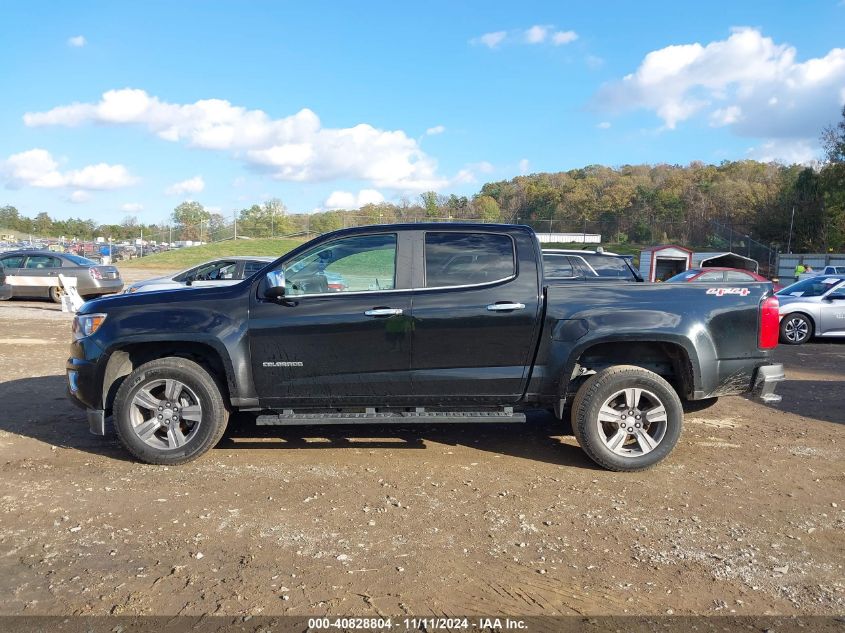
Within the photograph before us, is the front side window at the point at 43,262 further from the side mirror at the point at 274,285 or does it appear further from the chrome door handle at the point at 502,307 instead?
the chrome door handle at the point at 502,307

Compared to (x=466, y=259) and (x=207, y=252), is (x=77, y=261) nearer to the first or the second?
(x=466, y=259)

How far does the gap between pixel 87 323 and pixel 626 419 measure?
14.3 feet

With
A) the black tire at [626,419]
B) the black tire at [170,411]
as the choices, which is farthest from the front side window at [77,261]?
the black tire at [626,419]

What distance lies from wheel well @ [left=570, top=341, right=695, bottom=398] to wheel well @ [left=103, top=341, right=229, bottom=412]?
286cm

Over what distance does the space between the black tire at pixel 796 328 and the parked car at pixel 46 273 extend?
55.7ft

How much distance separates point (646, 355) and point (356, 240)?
2578 mm

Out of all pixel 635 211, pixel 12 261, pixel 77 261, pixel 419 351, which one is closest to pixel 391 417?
pixel 419 351

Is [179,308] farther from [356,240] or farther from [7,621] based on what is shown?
[7,621]

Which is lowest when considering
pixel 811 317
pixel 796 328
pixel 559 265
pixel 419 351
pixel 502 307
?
pixel 796 328

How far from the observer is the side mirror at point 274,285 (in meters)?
4.90

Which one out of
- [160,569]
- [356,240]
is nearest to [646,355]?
[356,240]

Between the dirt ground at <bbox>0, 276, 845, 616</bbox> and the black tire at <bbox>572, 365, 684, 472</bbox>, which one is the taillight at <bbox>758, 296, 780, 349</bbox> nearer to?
the black tire at <bbox>572, 365, 684, 472</bbox>

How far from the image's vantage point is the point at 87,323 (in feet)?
16.9

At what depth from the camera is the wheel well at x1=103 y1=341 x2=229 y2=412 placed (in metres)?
5.09
